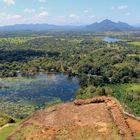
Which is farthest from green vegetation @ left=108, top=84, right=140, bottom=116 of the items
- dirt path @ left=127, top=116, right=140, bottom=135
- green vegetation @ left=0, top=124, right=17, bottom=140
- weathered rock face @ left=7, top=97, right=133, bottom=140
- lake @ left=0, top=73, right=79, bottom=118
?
dirt path @ left=127, top=116, right=140, bottom=135

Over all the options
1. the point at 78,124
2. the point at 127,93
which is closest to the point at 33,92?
the point at 127,93

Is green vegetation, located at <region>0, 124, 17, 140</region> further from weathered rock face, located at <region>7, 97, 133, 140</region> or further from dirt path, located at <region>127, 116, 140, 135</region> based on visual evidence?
dirt path, located at <region>127, 116, 140, 135</region>

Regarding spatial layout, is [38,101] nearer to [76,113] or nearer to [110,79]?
[110,79]

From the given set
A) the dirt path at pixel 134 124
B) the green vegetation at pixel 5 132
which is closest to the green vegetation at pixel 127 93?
the green vegetation at pixel 5 132

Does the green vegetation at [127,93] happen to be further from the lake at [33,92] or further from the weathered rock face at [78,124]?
the weathered rock face at [78,124]

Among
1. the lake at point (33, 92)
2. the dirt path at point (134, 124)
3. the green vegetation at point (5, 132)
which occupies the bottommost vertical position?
the lake at point (33, 92)

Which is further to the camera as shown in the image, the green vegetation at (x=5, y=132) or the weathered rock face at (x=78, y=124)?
the green vegetation at (x=5, y=132)

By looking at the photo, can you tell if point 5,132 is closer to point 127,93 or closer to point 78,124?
point 78,124

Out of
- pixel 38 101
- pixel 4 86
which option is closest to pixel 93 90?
pixel 38 101
